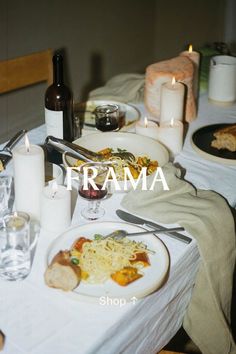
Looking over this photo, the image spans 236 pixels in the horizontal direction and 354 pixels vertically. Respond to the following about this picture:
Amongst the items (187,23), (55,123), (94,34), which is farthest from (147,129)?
(187,23)

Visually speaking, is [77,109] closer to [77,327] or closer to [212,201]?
[212,201]

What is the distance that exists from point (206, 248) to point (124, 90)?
3.52ft

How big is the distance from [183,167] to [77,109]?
0.58m

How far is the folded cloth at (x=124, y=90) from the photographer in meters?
2.05

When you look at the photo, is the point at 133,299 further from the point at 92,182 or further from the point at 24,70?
the point at 24,70

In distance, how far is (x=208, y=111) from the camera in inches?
79.3

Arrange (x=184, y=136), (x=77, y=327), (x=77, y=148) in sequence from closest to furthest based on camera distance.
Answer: (x=77, y=327)
(x=77, y=148)
(x=184, y=136)

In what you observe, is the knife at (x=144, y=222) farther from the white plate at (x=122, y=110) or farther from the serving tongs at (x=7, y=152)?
the white plate at (x=122, y=110)

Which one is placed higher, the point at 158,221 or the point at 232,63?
the point at 232,63

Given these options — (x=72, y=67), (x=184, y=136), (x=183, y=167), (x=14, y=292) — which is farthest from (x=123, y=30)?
(x=14, y=292)

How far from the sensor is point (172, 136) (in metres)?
1.61

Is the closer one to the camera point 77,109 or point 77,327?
point 77,327

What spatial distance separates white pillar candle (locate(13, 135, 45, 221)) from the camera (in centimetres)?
116

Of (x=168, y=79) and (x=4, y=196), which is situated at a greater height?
(x=168, y=79)
